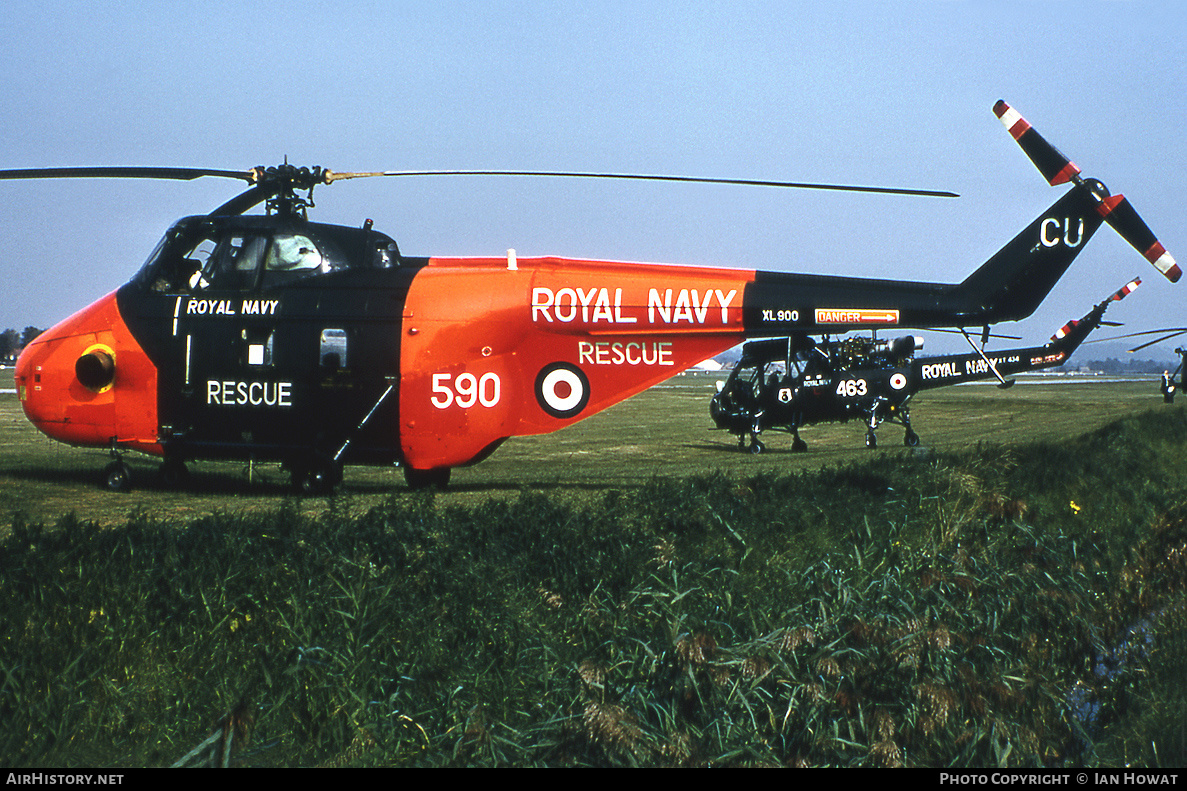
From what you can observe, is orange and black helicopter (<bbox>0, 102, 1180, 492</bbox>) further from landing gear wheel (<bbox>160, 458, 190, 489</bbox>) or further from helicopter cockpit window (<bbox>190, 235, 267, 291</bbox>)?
landing gear wheel (<bbox>160, 458, 190, 489</bbox>)

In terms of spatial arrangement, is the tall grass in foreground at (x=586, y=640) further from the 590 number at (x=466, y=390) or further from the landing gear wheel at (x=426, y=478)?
the landing gear wheel at (x=426, y=478)

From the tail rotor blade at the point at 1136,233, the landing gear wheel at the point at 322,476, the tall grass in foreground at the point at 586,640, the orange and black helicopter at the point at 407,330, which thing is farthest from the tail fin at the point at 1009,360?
the landing gear wheel at the point at 322,476

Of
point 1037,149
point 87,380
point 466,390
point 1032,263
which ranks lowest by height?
point 466,390

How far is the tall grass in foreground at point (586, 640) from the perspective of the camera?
19.7ft

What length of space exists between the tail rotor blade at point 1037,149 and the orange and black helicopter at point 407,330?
2838 millimetres

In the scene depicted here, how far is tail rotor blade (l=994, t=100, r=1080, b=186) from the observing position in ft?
46.8

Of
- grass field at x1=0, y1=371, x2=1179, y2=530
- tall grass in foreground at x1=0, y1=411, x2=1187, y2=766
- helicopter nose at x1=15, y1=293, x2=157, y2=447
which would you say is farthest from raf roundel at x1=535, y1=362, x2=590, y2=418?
helicopter nose at x1=15, y1=293, x2=157, y2=447

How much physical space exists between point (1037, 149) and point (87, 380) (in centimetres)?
1404

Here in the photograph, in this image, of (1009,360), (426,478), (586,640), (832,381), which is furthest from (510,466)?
(1009,360)

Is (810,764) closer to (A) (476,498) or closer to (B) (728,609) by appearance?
(B) (728,609)

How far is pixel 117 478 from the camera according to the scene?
43.3 ft

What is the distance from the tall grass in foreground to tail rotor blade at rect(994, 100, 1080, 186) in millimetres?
6463

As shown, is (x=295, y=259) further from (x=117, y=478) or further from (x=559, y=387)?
(x=117, y=478)
